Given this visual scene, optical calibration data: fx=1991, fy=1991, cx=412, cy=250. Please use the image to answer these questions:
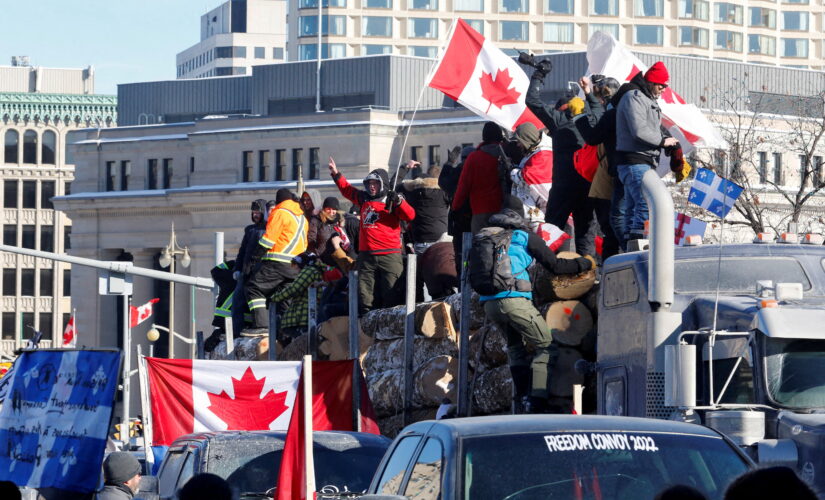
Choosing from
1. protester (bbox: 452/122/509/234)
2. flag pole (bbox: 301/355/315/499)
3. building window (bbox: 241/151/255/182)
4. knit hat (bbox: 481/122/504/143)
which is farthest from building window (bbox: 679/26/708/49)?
flag pole (bbox: 301/355/315/499)

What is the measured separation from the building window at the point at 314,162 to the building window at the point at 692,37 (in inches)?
2182

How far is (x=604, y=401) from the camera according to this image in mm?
12812

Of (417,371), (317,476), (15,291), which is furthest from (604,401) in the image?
(15,291)

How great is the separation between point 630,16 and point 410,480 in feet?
463

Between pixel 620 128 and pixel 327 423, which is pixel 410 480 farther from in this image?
pixel 327 423

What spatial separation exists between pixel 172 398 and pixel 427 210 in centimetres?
431

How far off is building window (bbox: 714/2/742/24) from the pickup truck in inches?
5769

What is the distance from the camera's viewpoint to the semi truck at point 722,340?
1023cm

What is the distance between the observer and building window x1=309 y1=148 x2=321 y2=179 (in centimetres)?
10025

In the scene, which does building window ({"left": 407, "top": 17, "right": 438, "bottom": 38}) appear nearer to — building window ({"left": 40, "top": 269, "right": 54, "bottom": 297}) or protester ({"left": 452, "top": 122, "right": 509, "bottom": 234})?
building window ({"left": 40, "top": 269, "right": 54, "bottom": 297})

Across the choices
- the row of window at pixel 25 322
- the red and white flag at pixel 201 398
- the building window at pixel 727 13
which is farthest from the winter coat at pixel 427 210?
the building window at pixel 727 13

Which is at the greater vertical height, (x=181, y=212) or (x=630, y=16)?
(x=630, y=16)

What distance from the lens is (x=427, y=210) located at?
64.4 feet

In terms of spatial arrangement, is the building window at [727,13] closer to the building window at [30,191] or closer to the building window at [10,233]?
the building window at [30,191]
